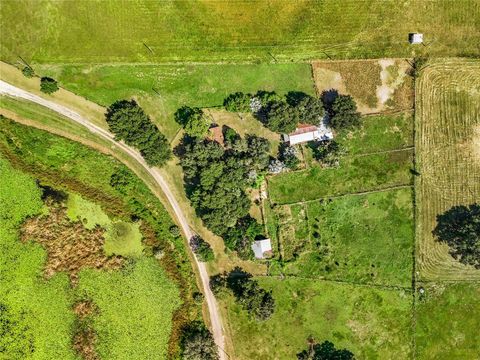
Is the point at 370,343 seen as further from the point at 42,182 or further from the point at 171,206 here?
the point at 42,182

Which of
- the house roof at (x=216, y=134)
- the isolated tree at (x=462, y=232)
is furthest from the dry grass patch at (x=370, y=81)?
the isolated tree at (x=462, y=232)

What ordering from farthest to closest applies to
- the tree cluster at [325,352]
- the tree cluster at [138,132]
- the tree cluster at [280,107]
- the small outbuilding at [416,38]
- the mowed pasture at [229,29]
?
the small outbuilding at [416,38], the tree cluster at [325,352], the mowed pasture at [229,29], the tree cluster at [280,107], the tree cluster at [138,132]

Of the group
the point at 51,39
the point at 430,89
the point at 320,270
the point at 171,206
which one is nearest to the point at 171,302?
the point at 171,206

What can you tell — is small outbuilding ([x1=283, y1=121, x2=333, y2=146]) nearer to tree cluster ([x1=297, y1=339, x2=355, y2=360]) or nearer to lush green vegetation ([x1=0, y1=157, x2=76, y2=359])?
tree cluster ([x1=297, y1=339, x2=355, y2=360])

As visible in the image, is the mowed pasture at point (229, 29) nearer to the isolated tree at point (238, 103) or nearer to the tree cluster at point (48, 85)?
the tree cluster at point (48, 85)

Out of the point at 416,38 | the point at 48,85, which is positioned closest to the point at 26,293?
the point at 48,85

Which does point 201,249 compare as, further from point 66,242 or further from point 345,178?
point 345,178

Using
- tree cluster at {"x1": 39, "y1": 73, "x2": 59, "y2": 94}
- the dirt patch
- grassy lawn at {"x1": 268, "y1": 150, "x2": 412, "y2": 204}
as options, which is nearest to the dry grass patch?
grassy lawn at {"x1": 268, "y1": 150, "x2": 412, "y2": 204}
